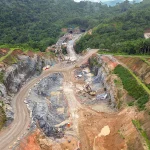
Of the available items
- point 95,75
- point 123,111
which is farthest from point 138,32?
point 123,111

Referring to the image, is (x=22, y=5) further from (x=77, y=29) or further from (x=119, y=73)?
(x=119, y=73)

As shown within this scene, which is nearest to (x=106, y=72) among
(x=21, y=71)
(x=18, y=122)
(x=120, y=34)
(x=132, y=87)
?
(x=132, y=87)

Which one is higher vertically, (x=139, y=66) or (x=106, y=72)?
(x=139, y=66)

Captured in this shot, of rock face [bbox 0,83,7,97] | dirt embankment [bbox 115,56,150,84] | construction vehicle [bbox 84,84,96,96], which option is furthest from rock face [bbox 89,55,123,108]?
rock face [bbox 0,83,7,97]

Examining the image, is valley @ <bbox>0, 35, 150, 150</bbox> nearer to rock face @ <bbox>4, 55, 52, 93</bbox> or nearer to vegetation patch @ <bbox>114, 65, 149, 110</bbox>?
vegetation patch @ <bbox>114, 65, 149, 110</bbox>

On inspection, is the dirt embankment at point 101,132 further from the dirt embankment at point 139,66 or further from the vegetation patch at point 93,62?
the vegetation patch at point 93,62

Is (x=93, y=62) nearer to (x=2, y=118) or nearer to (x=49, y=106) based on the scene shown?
(x=49, y=106)
